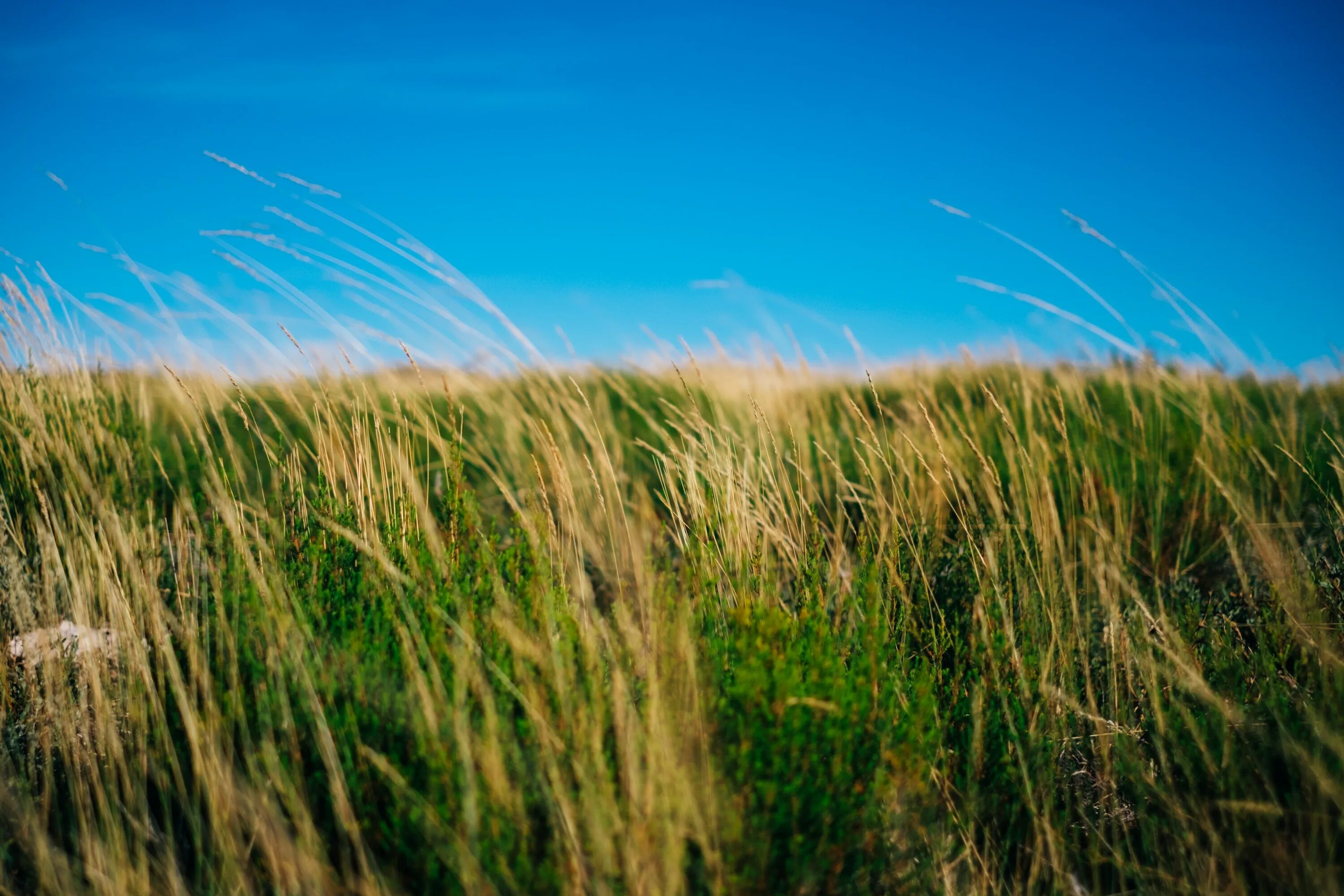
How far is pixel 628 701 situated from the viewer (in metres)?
1.39

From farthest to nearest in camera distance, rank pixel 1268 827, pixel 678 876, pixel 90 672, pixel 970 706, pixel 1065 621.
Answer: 1. pixel 1065 621
2. pixel 970 706
3. pixel 90 672
4. pixel 1268 827
5. pixel 678 876

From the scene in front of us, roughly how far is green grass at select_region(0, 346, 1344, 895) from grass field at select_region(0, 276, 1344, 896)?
0.01m

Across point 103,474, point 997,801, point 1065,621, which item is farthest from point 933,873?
point 103,474

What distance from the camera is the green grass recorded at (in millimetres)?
1267

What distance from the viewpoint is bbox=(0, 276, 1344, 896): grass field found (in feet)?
4.16

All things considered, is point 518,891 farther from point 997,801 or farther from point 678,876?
point 997,801

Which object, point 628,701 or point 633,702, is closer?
point 628,701

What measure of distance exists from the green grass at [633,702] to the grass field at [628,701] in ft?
0.04

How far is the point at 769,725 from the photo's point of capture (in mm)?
1395

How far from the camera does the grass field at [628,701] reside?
1.27 metres

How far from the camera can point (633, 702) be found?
1.52 meters

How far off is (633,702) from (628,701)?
0.45 ft

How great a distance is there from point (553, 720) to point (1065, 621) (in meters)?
1.65

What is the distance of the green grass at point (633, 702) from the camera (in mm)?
1267
